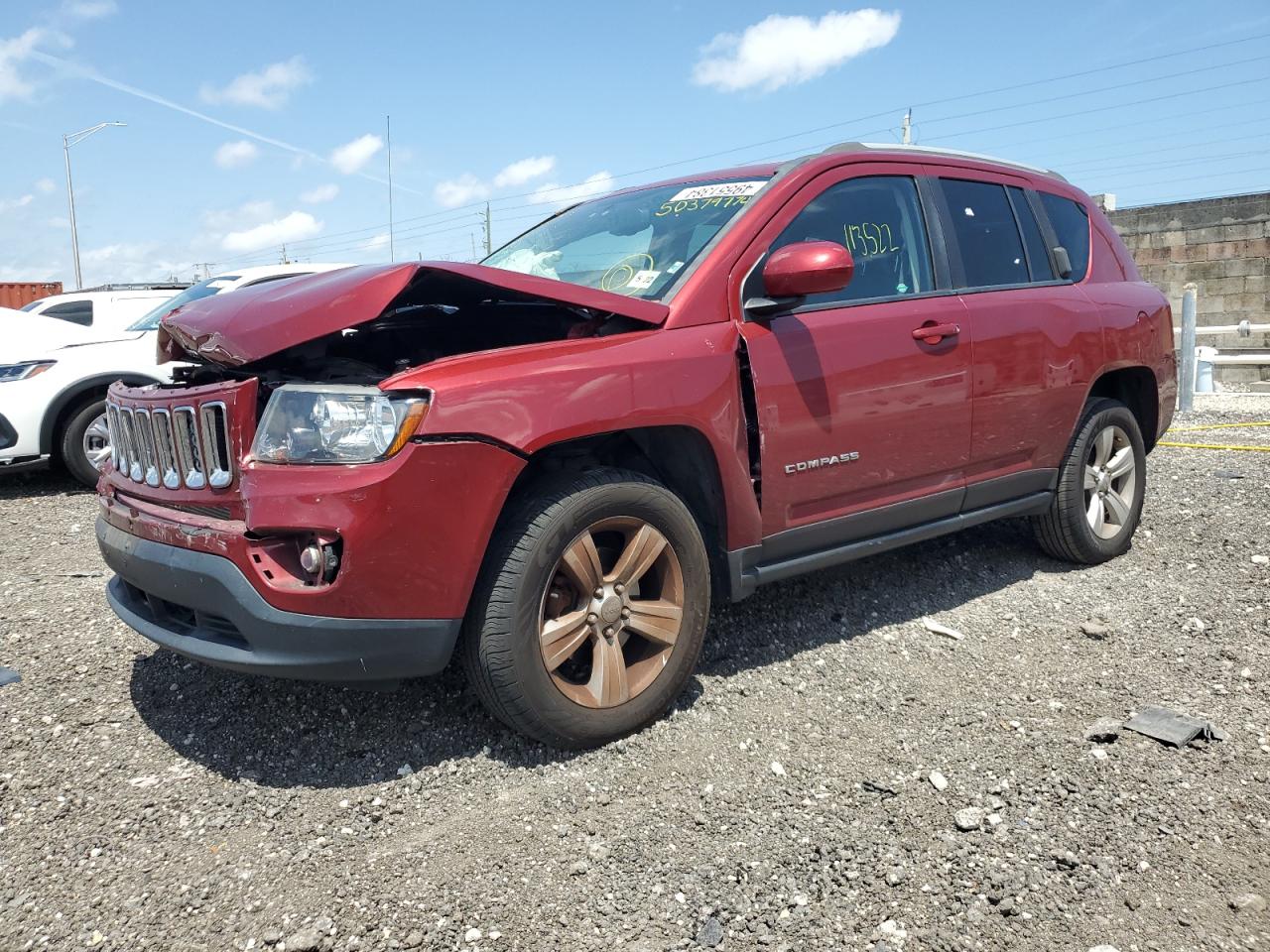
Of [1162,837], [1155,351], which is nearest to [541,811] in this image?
[1162,837]

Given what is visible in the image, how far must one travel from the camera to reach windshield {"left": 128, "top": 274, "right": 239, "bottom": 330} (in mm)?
7844

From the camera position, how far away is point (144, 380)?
732 centimetres

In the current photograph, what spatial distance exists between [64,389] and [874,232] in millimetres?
5987

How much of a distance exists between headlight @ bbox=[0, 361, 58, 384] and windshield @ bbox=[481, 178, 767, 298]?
4.56 metres

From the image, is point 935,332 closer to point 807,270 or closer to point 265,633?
point 807,270

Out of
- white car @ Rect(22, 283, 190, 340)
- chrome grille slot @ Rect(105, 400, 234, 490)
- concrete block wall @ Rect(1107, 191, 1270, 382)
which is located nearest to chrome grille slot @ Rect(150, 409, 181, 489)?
chrome grille slot @ Rect(105, 400, 234, 490)

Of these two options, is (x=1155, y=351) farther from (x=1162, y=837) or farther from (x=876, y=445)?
(x=1162, y=837)

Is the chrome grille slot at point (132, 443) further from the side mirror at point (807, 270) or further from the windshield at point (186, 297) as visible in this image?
the windshield at point (186, 297)

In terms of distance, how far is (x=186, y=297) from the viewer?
8.02m

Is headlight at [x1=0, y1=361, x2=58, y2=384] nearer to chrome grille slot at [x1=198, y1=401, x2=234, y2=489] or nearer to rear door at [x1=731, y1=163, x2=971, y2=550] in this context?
chrome grille slot at [x1=198, y1=401, x2=234, y2=489]

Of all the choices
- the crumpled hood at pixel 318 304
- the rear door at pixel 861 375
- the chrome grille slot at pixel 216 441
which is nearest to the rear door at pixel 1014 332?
the rear door at pixel 861 375

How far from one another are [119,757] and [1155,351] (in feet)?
15.9

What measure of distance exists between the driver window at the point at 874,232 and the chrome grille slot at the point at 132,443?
2195 millimetres

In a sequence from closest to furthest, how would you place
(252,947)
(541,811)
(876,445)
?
(252,947) < (541,811) < (876,445)
